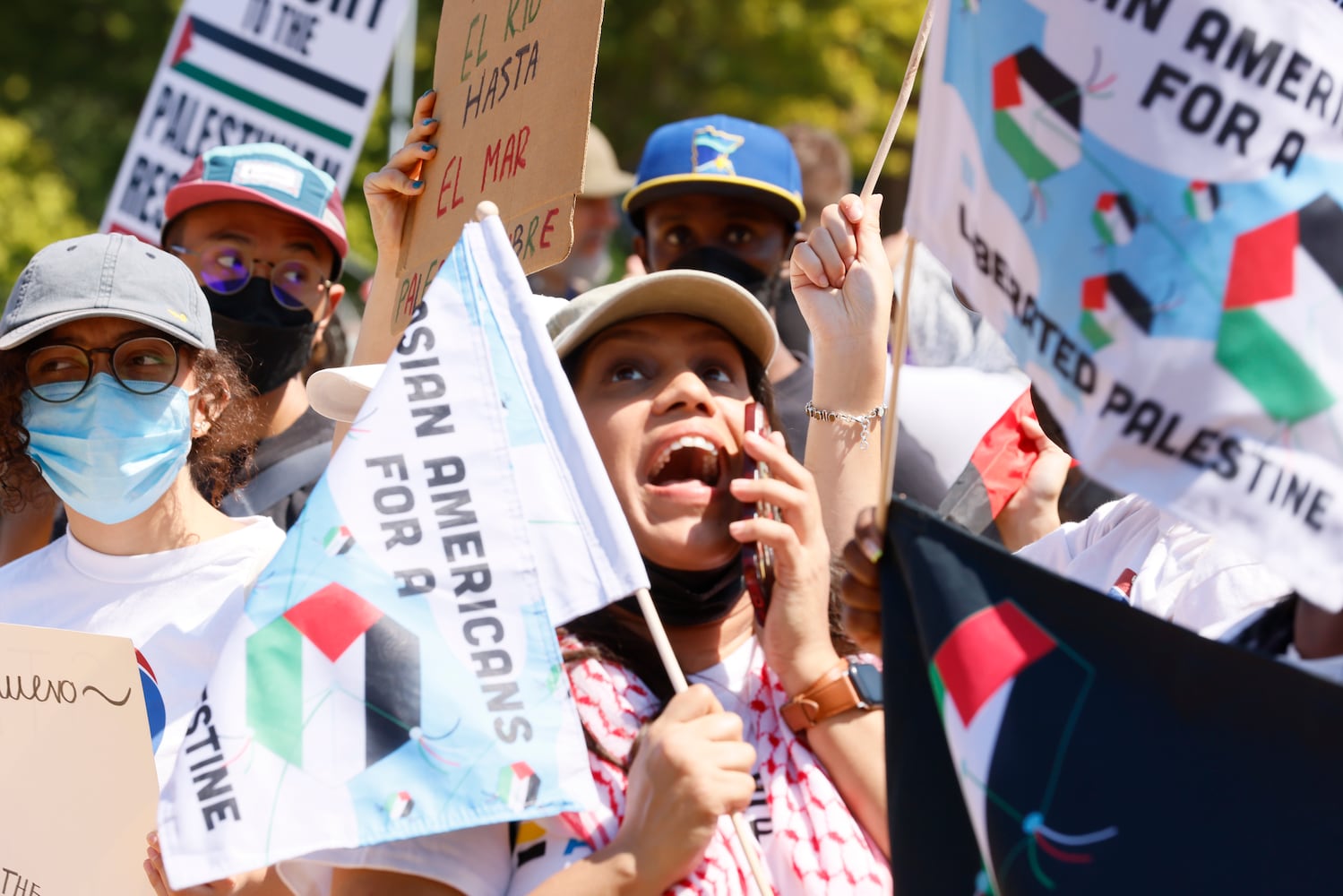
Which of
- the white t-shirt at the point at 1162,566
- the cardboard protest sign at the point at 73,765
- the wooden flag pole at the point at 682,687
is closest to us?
the wooden flag pole at the point at 682,687

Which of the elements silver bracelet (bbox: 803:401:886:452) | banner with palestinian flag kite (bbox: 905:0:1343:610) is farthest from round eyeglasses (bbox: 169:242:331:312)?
banner with palestinian flag kite (bbox: 905:0:1343:610)

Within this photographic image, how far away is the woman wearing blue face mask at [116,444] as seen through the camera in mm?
2707

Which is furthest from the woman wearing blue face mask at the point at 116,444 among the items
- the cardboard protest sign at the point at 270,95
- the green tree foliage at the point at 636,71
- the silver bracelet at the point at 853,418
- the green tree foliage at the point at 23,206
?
the green tree foliage at the point at 636,71

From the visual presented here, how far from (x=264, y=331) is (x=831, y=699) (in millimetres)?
2115

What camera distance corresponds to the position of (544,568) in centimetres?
205

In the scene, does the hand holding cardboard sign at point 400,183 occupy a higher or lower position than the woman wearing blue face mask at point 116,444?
higher

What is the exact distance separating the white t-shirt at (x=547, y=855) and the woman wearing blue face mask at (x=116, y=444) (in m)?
0.80

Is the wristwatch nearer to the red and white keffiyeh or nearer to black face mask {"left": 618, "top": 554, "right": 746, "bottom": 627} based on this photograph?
the red and white keffiyeh

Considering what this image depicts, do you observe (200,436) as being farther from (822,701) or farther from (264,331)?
(822,701)

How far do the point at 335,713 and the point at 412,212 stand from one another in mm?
1340

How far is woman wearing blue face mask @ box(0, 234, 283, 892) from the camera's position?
271cm

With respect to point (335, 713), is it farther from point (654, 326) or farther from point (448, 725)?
point (654, 326)

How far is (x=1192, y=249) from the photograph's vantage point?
63.9 inches

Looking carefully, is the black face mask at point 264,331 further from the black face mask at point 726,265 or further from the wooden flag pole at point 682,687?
the wooden flag pole at point 682,687
